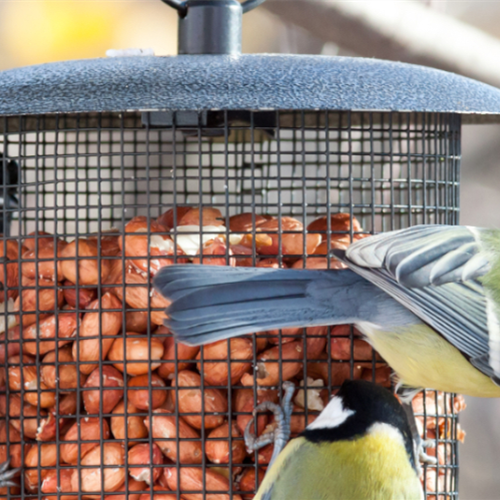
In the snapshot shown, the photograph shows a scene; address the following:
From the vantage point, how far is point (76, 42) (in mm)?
2992

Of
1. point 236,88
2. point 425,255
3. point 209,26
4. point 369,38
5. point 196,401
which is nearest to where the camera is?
point 236,88

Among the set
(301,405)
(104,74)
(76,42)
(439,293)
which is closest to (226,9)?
(104,74)

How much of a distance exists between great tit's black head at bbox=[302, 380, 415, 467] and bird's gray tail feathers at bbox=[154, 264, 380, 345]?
0.13 m

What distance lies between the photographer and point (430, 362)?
1329 millimetres

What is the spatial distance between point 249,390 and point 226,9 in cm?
64

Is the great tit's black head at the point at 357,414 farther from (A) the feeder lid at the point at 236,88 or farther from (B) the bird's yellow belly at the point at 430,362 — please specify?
(A) the feeder lid at the point at 236,88

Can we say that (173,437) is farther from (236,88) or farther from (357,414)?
Result: (236,88)

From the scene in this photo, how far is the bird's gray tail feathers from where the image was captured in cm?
125

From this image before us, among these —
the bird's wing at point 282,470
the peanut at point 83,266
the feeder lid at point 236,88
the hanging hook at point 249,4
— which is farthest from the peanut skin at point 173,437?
the hanging hook at point 249,4

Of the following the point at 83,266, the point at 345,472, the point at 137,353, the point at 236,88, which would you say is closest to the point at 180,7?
the point at 236,88

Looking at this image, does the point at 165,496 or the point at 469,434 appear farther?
the point at 469,434

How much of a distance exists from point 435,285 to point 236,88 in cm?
42

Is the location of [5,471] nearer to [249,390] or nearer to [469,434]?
[249,390]

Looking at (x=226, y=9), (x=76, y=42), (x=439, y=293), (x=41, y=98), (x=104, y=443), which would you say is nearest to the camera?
(x=41, y=98)
